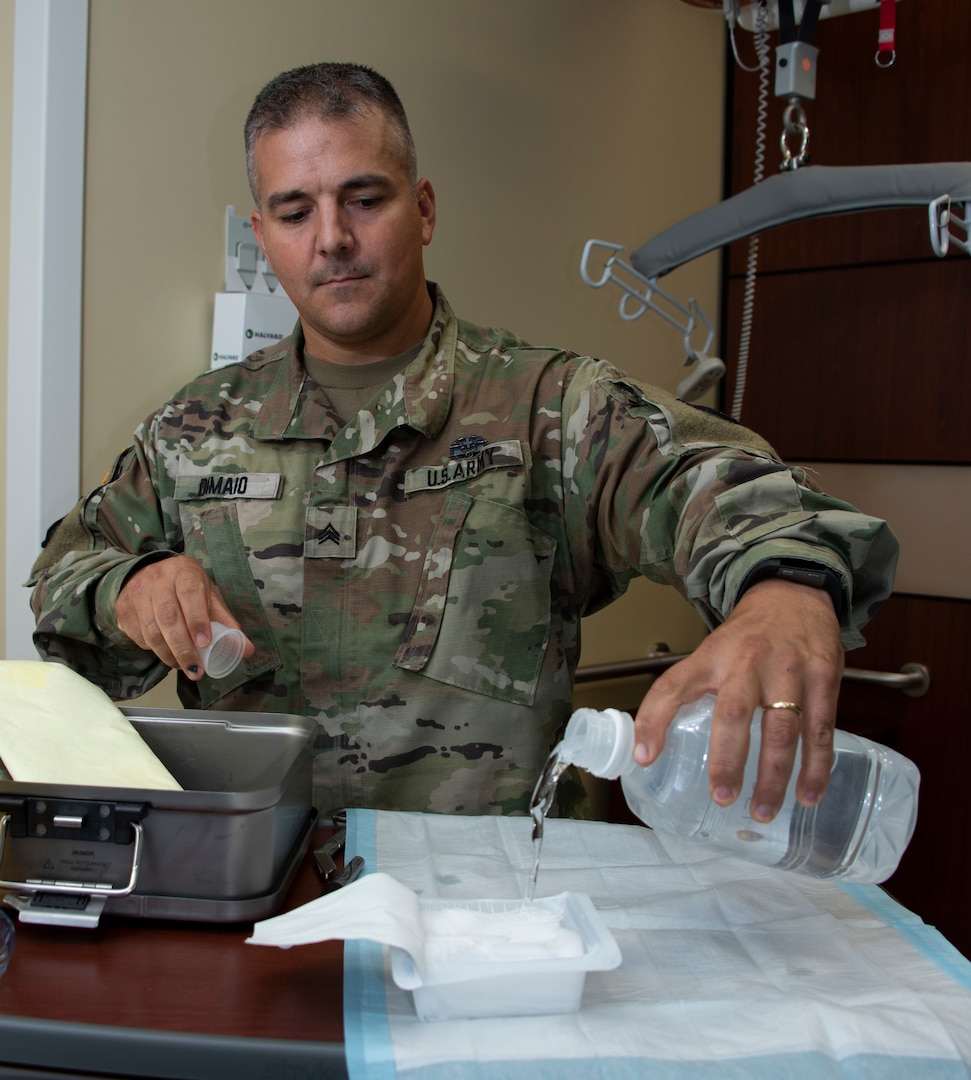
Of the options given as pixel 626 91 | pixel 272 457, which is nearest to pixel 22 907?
pixel 272 457

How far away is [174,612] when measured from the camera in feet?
3.67

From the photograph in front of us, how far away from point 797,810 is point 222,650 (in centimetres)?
60

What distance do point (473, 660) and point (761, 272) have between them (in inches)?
74.5

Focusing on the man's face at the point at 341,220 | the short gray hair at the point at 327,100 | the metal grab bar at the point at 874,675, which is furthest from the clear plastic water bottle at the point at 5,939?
the metal grab bar at the point at 874,675

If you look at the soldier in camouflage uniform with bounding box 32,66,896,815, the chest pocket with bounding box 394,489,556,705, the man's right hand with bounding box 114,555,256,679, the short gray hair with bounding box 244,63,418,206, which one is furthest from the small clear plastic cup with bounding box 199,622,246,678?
the short gray hair with bounding box 244,63,418,206

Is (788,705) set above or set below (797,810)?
above

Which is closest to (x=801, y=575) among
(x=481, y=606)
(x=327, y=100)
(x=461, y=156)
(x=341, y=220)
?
(x=481, y=606)

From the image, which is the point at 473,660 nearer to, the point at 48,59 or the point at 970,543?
the point at 48,59

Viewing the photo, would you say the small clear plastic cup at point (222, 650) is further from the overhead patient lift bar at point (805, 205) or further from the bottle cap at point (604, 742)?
the overhead patient lift bar at point (805, 205)

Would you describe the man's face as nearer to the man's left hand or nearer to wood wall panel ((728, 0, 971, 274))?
the man's left hand

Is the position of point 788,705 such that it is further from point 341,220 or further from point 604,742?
point 341,220

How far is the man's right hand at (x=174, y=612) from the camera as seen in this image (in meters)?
1.10

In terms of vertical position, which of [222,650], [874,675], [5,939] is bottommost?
[874,675]

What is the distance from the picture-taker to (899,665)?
8.62 ft
